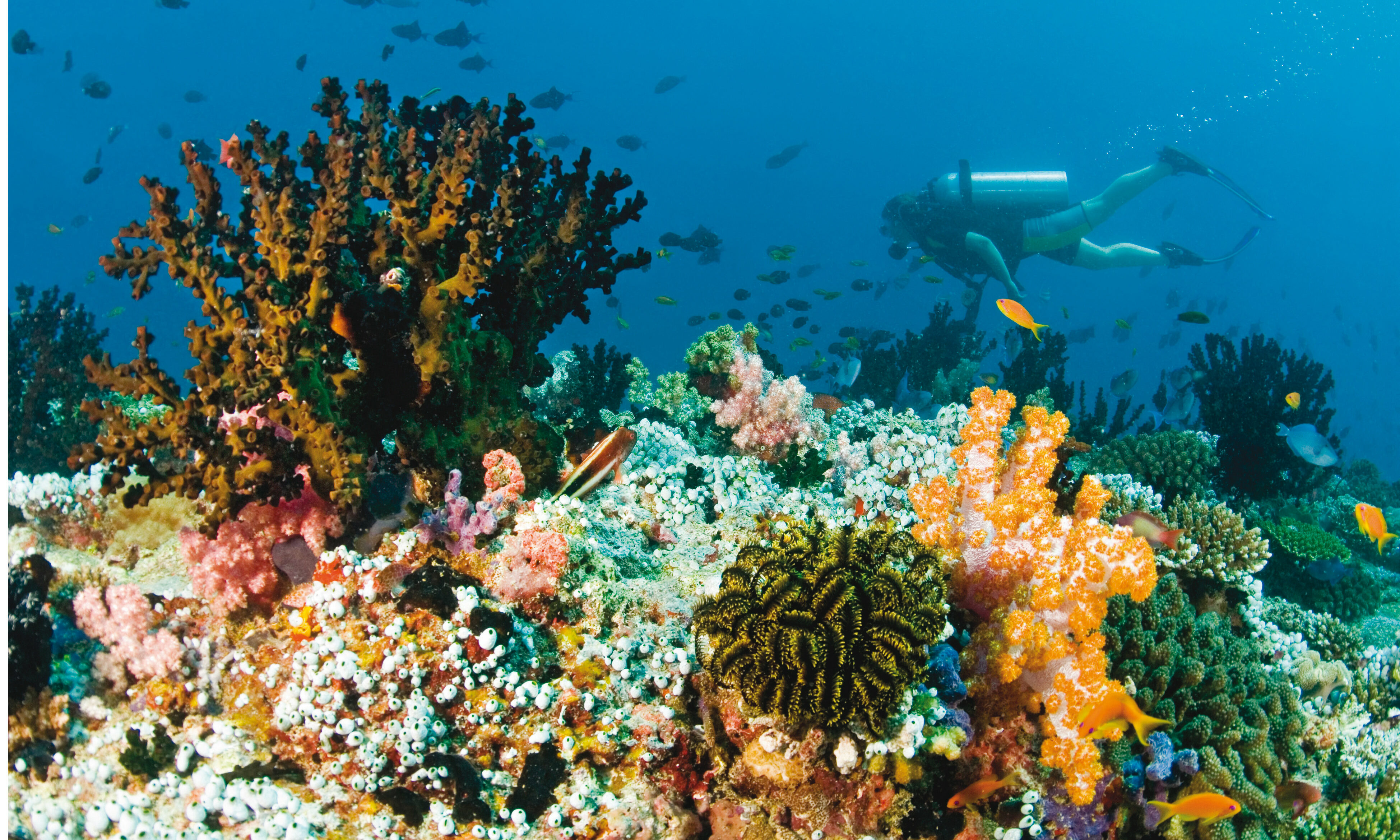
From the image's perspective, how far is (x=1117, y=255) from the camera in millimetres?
20250

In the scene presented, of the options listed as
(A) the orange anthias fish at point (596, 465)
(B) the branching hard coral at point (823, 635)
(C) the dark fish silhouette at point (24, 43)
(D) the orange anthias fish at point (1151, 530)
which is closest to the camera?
(B) the branching hard coral at point (823, 635)

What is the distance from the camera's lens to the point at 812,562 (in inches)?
111

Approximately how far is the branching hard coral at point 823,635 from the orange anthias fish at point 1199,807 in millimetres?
1656

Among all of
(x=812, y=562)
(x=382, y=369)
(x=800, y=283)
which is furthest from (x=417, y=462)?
(x=800, y=283)

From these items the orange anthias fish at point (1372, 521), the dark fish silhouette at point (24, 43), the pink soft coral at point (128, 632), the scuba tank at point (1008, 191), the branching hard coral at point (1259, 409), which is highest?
the scuba tank at point (1008, 191)

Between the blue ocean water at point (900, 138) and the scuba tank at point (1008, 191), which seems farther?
the blue ocean water at point (900, 138)

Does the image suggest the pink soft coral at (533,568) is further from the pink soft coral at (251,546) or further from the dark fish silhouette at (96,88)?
the dark fish silhouette at (96,88)

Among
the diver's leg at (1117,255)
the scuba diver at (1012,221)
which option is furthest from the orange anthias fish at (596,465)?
the diver's leg at (1117,255)

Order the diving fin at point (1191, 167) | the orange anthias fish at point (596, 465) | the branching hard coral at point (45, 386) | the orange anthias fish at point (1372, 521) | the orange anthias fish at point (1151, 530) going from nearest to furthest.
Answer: the orange anthias fish at point (596, 465), the orange anthias fish at point (1151, 530), the orange anthias fish at point (1372, 521), the branching hard coral at point (45, 386), the diving fin at point (1191, 167)

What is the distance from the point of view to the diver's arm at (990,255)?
1711 centimetres

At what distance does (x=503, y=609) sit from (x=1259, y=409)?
12.4 m

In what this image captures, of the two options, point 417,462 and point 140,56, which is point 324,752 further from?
point 140,56

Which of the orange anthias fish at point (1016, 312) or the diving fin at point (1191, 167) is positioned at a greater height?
the diving fin at point (1191, 167)

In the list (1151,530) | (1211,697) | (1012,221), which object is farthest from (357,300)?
(1012,221)
